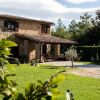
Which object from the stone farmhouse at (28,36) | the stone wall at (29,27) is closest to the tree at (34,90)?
the stone farmhouse at (28,36)

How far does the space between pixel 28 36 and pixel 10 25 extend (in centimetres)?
262

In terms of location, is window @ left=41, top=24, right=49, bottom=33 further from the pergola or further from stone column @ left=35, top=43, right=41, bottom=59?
stone column @ left=35, top=43, right=41, bottom=59

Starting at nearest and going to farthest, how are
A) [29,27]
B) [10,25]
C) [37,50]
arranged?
[10,25] < [37,50] < [29,27]

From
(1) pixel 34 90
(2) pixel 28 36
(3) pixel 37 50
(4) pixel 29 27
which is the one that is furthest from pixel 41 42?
(1) pixel 34 90

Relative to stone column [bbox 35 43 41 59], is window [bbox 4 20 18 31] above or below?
above

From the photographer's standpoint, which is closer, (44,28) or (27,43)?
(27,43)

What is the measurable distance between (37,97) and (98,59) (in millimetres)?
39372

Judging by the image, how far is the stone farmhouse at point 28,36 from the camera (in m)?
38.1

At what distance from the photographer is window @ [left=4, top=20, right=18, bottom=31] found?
1498 inches

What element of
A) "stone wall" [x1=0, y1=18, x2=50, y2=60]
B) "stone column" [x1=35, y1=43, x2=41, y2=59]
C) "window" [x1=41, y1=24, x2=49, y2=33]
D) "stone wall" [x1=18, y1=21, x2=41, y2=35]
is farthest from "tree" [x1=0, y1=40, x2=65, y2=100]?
"window" [x1=41, y1=24, x2=49, y2=33]

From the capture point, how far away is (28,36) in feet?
128

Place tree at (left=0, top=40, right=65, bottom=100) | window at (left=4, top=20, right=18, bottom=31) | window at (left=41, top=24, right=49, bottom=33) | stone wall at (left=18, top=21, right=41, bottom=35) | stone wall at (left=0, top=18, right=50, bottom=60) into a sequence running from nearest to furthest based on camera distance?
tree at (left=0, top=40, right=65, bottom=100) → window at (left=4, top=20, right=18, bottom=31) → stone wall at (left=0, top=18, right=50, bottom=60) → stone wall at (left=18, top=21, right=41, bottom=35) → window at (left=41, top=24, right=49, bottom=33)

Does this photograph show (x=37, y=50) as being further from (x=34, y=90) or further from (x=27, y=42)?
(x=34, y=90)

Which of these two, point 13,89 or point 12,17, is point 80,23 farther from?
point 13,89
